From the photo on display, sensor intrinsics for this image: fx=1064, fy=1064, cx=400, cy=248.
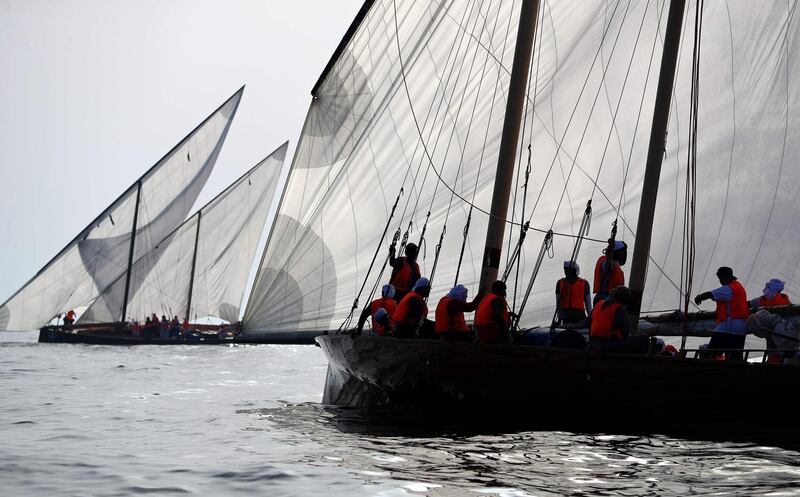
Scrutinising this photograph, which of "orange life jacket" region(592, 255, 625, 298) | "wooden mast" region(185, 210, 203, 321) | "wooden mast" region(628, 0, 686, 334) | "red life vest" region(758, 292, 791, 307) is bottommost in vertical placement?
"red life vest" region(758, 292, 791, 307)

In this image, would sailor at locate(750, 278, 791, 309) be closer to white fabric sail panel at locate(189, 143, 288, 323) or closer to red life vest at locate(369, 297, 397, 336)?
red life vest at locate(369, 297, 397, 336)

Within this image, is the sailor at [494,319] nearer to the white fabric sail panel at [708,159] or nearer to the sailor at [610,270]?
the sailor at [610,270]

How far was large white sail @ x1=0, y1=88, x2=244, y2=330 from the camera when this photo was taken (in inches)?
2635

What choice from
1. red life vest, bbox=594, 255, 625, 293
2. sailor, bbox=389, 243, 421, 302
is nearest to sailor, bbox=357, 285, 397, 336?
sailor, bbox=389, 243, 421, 302

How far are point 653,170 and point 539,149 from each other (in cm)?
454

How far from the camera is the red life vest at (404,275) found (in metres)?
16.6

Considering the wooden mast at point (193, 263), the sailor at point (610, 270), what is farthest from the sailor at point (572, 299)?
the wooden mast at point (193, 263)

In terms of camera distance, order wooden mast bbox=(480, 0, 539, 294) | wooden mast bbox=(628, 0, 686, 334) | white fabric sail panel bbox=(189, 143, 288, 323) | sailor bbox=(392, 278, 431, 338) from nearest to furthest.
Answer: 1. wooden mast bbox=(628, 0, 686, 334)
2. sailor bbox=(392, 278, 431, 338)
3. wooden mast bbox=(480, 0, 539, 294)
4. white fabric sail panel bbox=(189, 143, 288, 323)

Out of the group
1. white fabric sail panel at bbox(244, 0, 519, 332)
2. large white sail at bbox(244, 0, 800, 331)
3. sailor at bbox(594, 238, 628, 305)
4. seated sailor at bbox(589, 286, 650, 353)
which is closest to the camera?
seated sailor at bbox(589, 286, 650, 353)

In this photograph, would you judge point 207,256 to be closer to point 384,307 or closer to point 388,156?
point 388,156

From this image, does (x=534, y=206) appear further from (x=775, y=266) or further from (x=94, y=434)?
(x=94, y=434)

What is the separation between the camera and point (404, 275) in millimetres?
16594

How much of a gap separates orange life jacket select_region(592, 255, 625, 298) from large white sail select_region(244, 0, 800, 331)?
62.3 inches

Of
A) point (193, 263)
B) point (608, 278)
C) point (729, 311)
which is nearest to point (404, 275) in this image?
point (608, 278)
